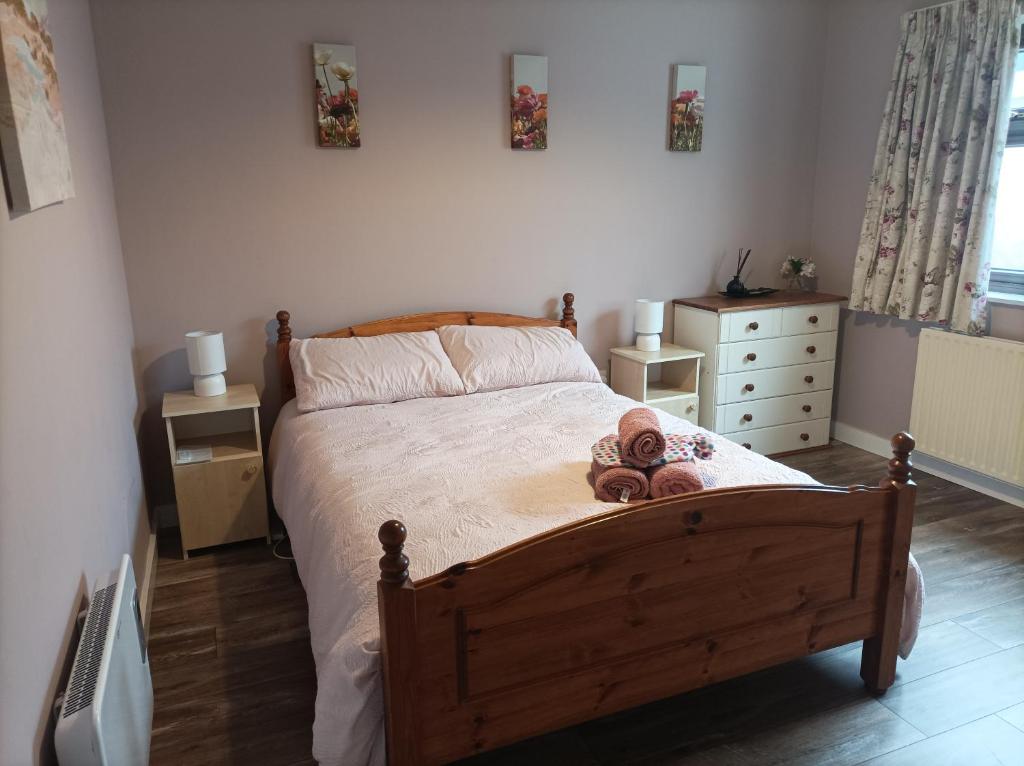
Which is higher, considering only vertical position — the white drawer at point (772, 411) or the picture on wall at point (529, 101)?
the picture on wall at point (529, 101)

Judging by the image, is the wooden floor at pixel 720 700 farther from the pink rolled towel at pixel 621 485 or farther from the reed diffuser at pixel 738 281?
the reed diffuser at pixel 738 281

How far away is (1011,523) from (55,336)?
11.7 ft

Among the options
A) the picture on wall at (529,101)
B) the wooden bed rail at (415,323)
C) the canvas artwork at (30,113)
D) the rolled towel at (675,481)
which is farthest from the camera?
the picture on wall at (529,101)

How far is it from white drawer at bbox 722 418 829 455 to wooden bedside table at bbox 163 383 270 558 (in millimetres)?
2322

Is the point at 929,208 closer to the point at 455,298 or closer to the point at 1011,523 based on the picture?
the point at 1011,523

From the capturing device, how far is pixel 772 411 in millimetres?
4070

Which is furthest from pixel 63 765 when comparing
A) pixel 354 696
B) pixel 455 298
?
pixel 455 298

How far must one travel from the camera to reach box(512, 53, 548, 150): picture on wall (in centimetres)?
354

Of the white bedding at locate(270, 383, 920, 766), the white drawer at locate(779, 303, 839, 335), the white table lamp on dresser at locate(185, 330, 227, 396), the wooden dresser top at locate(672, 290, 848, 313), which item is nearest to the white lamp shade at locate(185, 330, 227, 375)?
the white table lamp on dresser at locate(185, 330, 227, 396)

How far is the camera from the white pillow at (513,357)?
3387mm

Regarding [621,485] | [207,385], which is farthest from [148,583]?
[621,485]

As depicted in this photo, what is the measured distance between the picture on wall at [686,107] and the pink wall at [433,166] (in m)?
0.07

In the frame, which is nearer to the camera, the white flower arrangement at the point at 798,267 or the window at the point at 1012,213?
the window at the point at 1012,213

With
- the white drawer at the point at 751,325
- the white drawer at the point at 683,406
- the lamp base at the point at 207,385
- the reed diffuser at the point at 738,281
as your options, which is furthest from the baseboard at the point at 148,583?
the reed diffuser at the point at 738,281
